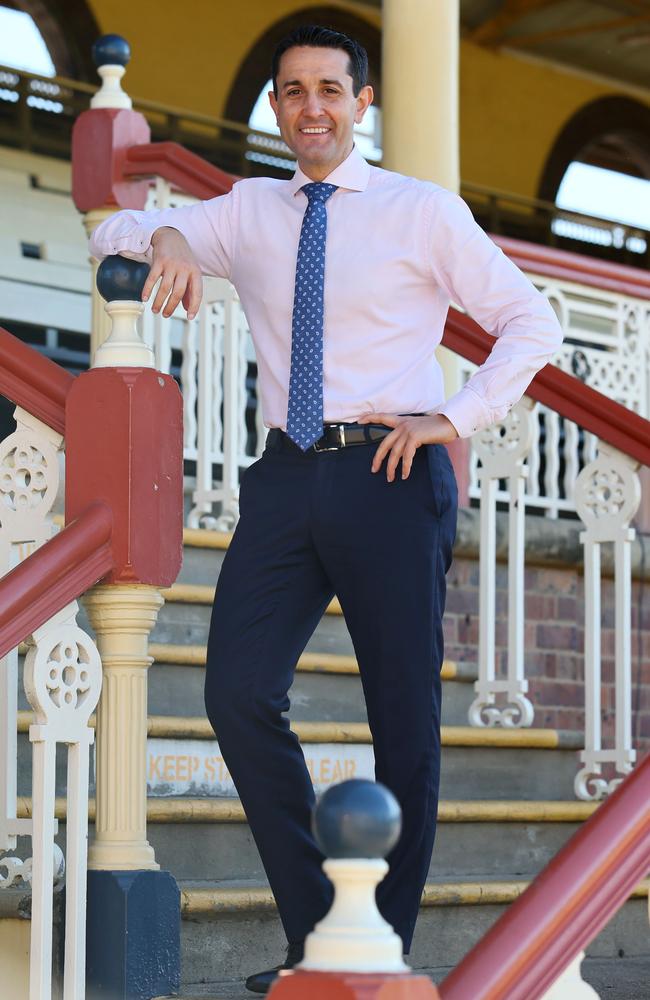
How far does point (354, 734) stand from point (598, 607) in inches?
28.9

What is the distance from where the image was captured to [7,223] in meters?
7.91

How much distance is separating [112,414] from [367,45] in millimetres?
8270

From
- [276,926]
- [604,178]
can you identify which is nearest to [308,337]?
[276,926]

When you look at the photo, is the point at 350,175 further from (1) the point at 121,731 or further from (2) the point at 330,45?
(1) the point at 121,731

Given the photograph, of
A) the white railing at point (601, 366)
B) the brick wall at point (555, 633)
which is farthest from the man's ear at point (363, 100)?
the white railing at point (601, 366)

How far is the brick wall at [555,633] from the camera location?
536 cm

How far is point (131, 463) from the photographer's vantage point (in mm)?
2922

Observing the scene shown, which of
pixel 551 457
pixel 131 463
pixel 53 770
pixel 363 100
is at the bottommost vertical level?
pixel 53 770

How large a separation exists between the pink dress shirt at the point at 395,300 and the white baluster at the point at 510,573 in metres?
1.52

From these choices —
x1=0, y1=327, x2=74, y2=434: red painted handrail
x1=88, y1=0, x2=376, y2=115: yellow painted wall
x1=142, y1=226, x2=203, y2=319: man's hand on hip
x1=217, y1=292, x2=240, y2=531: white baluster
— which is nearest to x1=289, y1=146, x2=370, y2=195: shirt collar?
x1=142, y1=226, x2=203, y2=319: man's hand on hip

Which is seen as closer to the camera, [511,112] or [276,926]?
[276,926]

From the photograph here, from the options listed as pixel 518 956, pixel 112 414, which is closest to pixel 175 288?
pixel 112 414

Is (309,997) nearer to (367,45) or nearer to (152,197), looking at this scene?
(152,197)

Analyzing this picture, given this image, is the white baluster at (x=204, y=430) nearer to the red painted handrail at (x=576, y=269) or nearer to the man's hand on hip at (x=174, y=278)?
the red painted handrail at (x=576, y=269)
